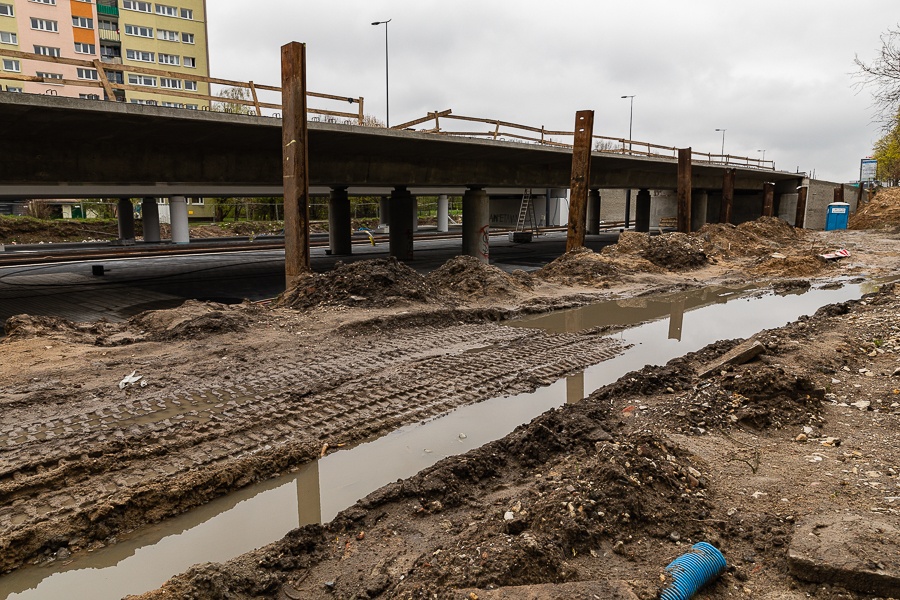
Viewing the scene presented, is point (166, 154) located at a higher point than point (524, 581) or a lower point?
higher

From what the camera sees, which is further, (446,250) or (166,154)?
(446,250)

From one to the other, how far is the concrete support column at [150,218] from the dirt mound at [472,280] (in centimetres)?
2312

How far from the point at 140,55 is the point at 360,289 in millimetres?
59028

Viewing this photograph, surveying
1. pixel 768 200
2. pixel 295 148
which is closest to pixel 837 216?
pixel 768 200

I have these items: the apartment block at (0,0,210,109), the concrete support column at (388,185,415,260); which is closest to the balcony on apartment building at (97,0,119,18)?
the apartment block at (0,0,210,109)

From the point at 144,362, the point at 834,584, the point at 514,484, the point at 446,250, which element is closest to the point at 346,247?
the point at 446,250

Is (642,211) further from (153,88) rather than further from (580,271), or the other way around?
(153,88)

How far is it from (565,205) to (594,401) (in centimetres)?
5059

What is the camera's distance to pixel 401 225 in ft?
74.6

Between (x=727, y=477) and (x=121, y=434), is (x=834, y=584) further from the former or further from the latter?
(x=121, y=434)

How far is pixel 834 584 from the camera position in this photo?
310cm

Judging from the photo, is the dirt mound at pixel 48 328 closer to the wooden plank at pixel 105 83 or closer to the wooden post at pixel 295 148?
the wooden post at pixel 295 148

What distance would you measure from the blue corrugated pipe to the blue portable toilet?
44091mm

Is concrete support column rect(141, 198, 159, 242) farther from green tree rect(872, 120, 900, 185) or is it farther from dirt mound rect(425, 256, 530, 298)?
green tree rect(872, 120, 900, 185)
